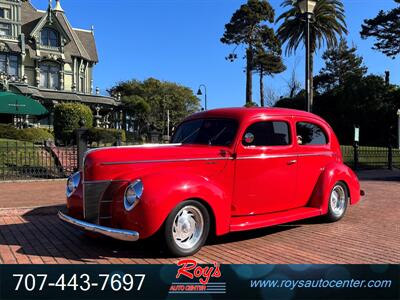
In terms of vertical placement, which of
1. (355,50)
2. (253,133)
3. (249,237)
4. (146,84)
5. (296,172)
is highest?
(355,50)

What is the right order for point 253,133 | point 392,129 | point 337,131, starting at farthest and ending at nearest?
point 337,131
point 392,129
point 253,133

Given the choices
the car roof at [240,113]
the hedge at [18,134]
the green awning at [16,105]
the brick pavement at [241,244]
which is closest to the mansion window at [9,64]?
the green awning at [16,105]

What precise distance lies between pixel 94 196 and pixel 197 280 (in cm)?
164

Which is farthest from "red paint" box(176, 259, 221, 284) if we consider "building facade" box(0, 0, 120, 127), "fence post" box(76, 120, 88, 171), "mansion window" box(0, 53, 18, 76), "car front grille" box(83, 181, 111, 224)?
"mansion window" box(0, 53, 18, 76)

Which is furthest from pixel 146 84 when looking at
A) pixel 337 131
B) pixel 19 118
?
pixel 337 131

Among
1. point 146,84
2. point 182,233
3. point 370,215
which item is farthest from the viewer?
point 146,84

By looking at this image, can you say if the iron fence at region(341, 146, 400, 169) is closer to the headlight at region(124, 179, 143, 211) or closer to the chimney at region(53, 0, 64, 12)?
the headlight at region(124, 179, 143, 211)

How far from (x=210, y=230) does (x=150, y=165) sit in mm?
1103

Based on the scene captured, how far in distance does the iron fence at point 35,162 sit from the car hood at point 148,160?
811 cm

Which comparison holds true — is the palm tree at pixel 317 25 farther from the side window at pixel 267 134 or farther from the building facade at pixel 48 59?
the side window at pixel 267 134

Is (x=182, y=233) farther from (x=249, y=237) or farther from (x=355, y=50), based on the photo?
(x=355, y=50)

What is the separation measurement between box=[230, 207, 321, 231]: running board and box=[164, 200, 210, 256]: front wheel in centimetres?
48

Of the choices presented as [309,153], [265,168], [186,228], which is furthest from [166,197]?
[309,153]

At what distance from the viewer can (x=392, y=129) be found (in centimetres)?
3148
